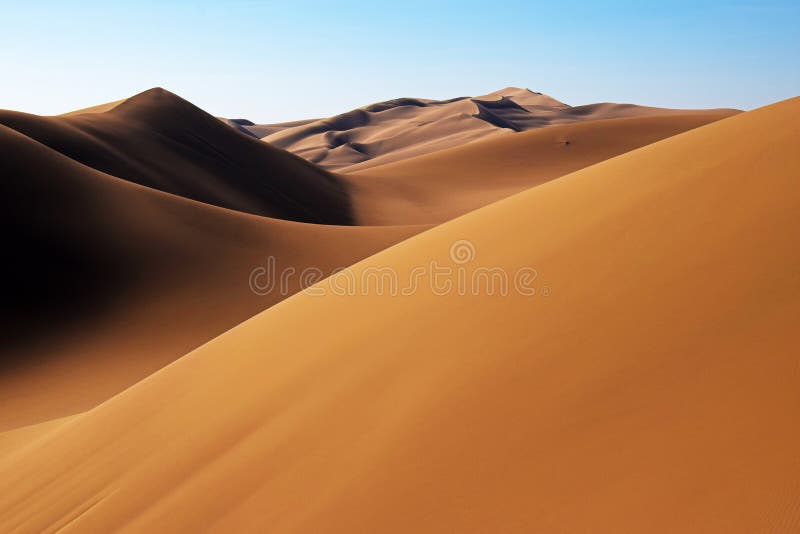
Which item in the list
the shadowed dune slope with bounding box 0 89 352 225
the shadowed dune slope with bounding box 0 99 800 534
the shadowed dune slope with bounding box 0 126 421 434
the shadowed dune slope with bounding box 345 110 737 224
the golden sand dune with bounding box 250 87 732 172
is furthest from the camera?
the golden sand dune with bounding box 250 87 732 172

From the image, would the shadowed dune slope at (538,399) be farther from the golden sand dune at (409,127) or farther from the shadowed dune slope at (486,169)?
the golden sand dune at (409,127)

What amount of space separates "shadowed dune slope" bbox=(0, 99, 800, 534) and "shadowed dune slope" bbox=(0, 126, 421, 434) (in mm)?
6554

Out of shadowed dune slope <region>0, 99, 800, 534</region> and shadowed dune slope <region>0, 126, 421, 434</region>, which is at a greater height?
shadowed dune slope <region>0, 99, 800, 534</region>

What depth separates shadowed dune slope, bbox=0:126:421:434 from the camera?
12.3 m

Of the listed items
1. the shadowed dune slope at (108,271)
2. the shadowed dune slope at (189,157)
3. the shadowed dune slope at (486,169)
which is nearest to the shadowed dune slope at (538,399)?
the shadowed dune slope at (108,271)

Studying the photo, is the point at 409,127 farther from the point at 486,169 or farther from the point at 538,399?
the point at 538,399

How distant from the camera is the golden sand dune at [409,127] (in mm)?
99500

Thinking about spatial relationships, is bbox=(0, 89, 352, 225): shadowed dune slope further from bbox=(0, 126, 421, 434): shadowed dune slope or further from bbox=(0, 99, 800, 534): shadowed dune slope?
bbox=(0, 99, 800, 534): shadowed dune slope

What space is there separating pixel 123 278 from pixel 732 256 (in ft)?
47.7

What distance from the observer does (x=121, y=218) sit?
1773 cm

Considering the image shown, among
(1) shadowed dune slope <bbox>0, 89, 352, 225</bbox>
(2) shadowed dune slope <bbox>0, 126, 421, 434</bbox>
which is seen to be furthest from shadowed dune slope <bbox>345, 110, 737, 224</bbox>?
(2) shadowed dune slope <bbox>0, 126, 421, 434</bbox>

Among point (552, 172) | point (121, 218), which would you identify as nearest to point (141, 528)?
point (121, 218)

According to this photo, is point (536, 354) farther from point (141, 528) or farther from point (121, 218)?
point (121, 218)

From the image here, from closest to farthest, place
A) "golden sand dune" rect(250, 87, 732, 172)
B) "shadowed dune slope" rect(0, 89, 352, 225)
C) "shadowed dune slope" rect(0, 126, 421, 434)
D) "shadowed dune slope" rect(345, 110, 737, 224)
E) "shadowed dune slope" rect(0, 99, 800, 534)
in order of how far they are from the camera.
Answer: "shadowed dune slope" rect(0, 99, 800, 534), "shadowed dune slope" rect(0, 126, 421, 434), "shadowed dune slope" rect(0, 89, 352, 225), "shadowed dune slope" rect(345, 110, 737, 224), "golden sand dune" rect(250, 87, 732, 172)
